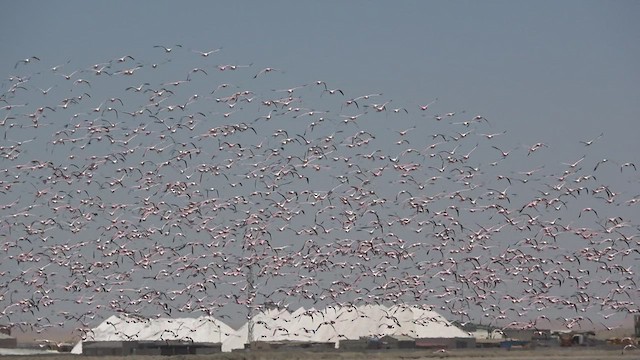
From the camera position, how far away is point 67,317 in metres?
113

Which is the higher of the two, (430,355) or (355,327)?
(355,327)

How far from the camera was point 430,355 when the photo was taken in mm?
124812

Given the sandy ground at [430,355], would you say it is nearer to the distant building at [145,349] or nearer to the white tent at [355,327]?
the distant building at [145,349]

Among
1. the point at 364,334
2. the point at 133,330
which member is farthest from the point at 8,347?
the point at 364,334

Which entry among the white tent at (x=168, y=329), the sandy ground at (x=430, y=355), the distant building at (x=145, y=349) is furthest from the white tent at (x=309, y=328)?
the sandy ground at (x=430, y=355)

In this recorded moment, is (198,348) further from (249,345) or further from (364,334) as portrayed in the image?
(364,334)

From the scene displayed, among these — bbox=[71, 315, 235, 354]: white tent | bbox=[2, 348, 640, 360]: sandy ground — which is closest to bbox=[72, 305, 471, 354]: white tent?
bbox=[71, 315, 235, 354]: white tent

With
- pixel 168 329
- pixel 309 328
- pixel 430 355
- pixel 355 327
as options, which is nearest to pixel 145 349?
pixel 430 355

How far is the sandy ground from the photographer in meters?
116

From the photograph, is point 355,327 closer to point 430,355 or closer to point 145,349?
point 145,349

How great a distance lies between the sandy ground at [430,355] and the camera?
11594 cm

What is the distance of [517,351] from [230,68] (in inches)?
2072

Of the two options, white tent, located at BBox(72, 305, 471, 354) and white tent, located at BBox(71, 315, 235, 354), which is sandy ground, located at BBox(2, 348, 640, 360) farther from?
white tent, located at BBox(71, 315, 235, 354)

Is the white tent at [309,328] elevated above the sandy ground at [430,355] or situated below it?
above
